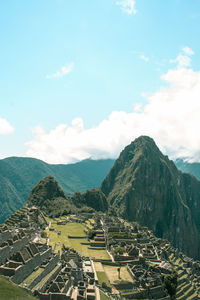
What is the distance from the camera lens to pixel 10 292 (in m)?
30.8

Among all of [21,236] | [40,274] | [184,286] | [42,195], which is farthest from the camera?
[42,195]

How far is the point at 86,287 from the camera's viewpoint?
42062mm

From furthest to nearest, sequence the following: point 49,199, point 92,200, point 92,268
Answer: point 92,200
point 49,199
point 92,268

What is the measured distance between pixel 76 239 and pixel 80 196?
330 ft

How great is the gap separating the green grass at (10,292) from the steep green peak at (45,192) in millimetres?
113061

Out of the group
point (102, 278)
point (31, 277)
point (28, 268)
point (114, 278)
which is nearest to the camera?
point (31, 277)

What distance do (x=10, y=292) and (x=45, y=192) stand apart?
415 ft

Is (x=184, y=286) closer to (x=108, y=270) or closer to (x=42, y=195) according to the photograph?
(x=108, y=270)

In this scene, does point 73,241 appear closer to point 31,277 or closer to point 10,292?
point 31,277

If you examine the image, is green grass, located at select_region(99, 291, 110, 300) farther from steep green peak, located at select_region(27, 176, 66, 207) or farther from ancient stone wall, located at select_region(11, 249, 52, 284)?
steep green peak, located at select_region(27, 176, 66, 207)

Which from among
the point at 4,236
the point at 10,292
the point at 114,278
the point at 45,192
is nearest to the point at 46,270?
the point at 10,292

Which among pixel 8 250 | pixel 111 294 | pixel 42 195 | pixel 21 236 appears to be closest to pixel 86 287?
pixel 111 294

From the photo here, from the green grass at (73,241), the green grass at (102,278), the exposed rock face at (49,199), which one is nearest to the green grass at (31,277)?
the green grass at (102,278)

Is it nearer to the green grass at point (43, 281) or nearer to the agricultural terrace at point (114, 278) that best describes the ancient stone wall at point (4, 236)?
the green grass at point (43, 281)
